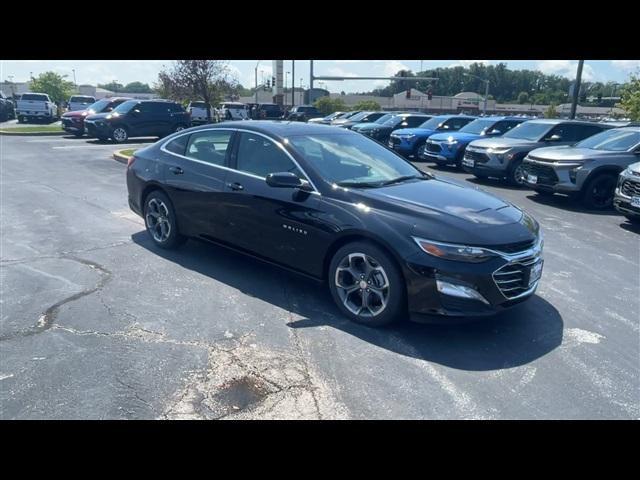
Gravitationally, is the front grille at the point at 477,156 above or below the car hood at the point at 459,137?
below

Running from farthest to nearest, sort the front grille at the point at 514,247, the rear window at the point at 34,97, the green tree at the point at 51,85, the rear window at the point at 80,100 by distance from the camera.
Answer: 1. the green tree at the point at 51,85
2. the rear window at the point at 80,100
3. the rear window at the point at 34,97
4. the front grille at the point at 514,247

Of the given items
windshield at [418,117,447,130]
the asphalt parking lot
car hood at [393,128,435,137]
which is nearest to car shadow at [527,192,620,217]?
the asphalt parking lot

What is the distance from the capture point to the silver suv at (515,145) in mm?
11570

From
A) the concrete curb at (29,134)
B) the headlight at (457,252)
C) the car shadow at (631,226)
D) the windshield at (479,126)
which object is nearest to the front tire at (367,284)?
the headlight at (457,252)

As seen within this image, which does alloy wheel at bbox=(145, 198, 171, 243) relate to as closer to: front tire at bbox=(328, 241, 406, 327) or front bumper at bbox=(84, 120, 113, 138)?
front tire at bbox=(328, 241, 406, 327)

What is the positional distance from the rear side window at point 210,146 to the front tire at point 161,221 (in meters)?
0.67

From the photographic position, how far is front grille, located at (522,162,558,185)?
960 centimetres

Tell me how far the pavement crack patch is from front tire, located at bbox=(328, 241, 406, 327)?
2368mm

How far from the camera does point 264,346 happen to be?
3.78 meters

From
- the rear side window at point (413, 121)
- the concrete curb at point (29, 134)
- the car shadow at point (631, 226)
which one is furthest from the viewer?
the concrete curb at point (29, 134)

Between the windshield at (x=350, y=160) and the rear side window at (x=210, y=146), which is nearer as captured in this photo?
the windshield at (x=350, y=160)

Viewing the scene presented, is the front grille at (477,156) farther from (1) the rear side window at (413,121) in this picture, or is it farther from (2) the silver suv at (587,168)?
(1) the rear side window at (413,121)

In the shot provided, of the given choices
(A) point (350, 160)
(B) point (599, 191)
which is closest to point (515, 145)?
(B) point (599, 191)

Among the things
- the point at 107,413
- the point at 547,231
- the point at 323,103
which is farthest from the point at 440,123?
the point at 323,103
